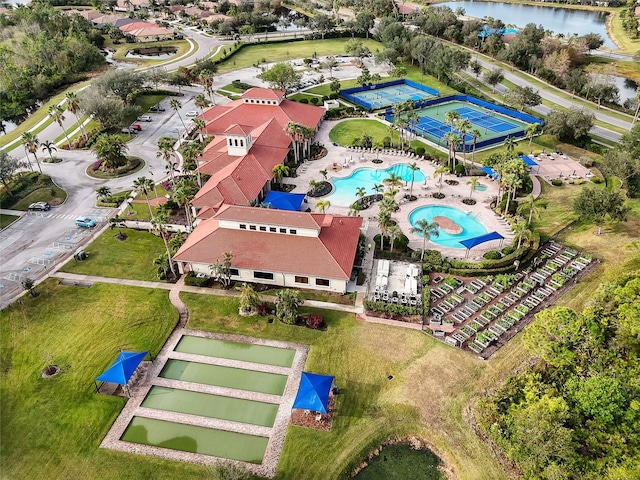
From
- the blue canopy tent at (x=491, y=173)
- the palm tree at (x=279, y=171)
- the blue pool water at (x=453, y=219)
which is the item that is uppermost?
the palm tree at (x=279, y=171)

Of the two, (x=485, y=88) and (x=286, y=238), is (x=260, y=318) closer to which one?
(x=286, y=238)

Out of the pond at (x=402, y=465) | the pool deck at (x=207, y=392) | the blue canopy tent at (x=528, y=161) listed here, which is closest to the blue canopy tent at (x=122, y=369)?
the pool deck at (x=207, y=392)

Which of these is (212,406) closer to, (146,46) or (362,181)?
(362,181)

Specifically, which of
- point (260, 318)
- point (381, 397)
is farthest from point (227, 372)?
point (381, 397)

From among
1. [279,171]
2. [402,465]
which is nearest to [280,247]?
[279,171]

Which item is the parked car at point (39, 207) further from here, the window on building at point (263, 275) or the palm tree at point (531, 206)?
the palm tree at point (531, 206)

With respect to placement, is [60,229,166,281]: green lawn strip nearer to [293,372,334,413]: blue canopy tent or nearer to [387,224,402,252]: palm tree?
[293,372,334,413]: blue canopy tent
